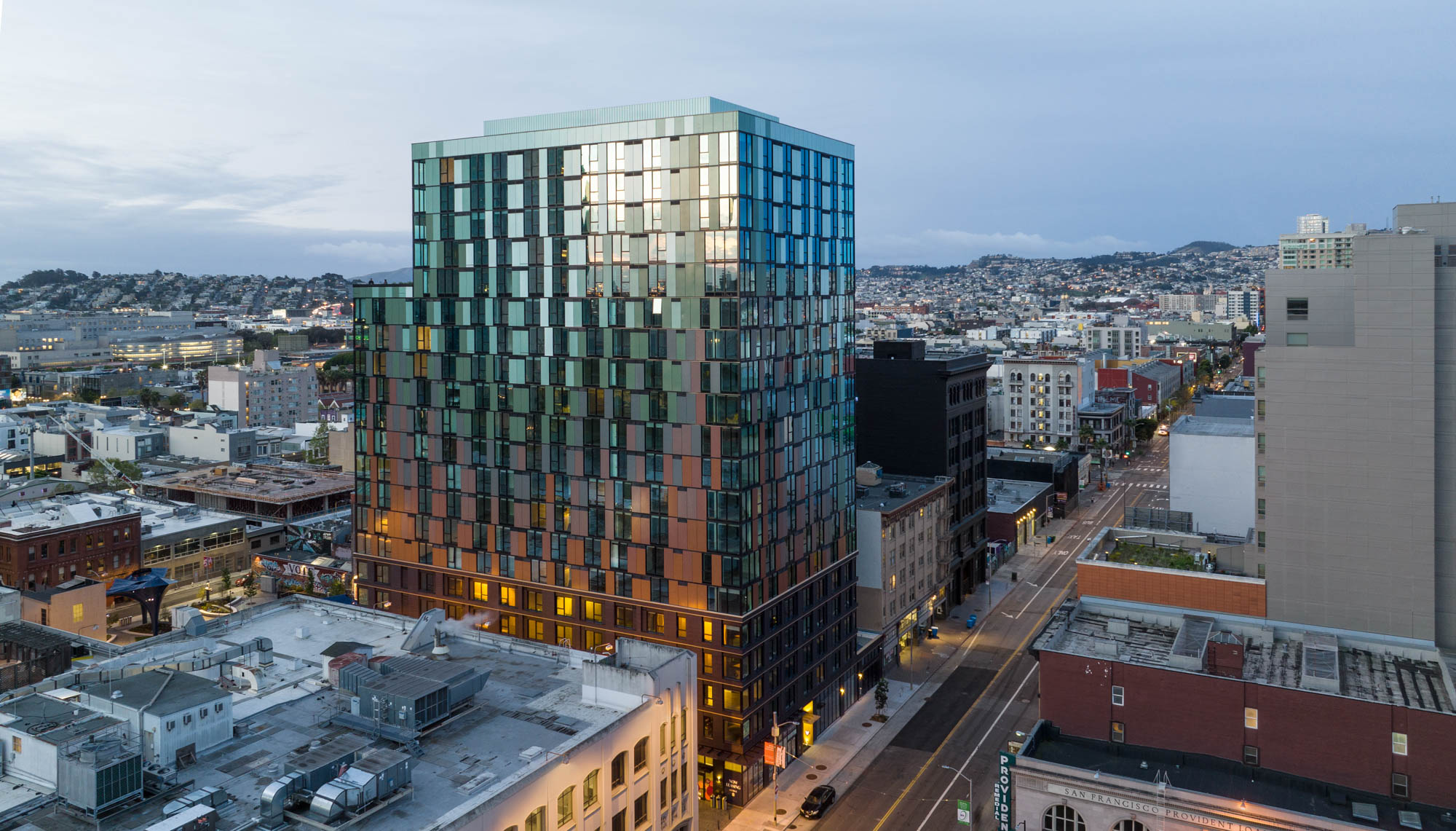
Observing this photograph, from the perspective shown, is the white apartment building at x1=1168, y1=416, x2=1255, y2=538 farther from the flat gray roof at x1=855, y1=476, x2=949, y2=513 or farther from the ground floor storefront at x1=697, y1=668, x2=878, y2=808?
the ground floor storefront at x1=697, y1=668, x2=878, y2=808

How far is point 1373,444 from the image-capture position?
2179 inches

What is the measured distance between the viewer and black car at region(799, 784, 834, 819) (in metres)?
61.2

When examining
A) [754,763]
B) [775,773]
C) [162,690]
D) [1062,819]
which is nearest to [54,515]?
[162,690]

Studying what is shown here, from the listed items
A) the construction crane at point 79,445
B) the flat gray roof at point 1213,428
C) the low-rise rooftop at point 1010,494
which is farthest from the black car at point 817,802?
the construction crane at point 79,445

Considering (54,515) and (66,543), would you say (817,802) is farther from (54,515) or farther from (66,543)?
(54,515)

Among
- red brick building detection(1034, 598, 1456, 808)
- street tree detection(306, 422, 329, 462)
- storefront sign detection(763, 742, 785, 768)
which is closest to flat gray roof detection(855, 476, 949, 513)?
storefront sign detection(763, 742, 785, 768)

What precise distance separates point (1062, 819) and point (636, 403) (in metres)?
36.9

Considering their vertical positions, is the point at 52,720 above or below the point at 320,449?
below

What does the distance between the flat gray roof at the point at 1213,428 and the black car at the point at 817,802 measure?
51.5 meters

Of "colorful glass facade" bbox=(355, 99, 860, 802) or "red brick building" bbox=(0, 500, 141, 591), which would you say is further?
"red brick building" bbox=(0, 500, 141, 591)

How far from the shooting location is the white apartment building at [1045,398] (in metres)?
187

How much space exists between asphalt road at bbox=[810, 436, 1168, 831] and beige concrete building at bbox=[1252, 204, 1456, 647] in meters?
22.9

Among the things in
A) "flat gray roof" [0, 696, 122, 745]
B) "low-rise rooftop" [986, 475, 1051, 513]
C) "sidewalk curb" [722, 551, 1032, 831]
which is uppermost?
"flat gray roof" [0, 696, 122, 745]

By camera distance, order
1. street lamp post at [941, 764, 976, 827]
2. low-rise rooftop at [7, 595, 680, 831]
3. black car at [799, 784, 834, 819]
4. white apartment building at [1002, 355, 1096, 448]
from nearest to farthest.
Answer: low-rise rooftop at [7, 595, 680, 831], street lamp post at [941, 764, 976, 827], black car at [799, 784, 834, 819], white apartment building at [1002, 355, 1096, 448]
